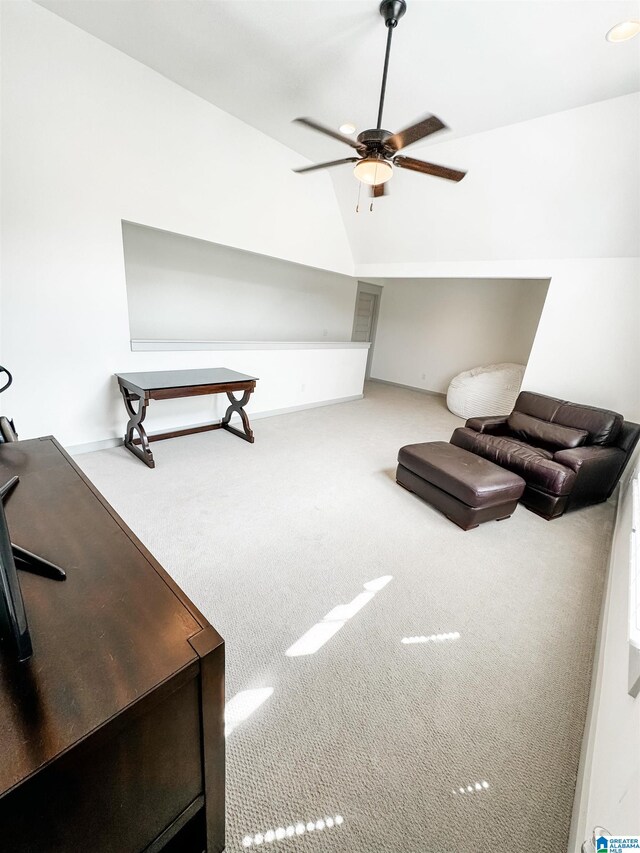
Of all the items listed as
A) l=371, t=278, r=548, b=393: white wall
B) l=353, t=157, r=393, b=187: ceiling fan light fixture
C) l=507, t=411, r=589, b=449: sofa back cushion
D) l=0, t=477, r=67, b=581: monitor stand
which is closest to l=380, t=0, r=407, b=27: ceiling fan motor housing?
l=353, t=157, r=393, b=187: ceiling fan light fixture

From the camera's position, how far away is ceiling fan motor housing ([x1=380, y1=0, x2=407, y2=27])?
187 cm

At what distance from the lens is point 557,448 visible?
3088 mm

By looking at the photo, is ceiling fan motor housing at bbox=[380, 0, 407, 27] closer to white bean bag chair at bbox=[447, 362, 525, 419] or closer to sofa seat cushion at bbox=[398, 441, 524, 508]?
sofa seat cushion at bbox=[398, 441, 524, 508]

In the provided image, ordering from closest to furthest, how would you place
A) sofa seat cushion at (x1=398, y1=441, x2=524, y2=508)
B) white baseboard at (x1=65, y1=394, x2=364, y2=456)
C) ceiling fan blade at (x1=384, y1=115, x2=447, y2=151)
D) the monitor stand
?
the monitor stand
ceiling fan blade at (x1=384, y1=115, x2=447, y2=151)
sofa seat cushion at (x1=398, y1=441, x2=524, y2=508)
white baseboard at (x1=65, y1=394, x2=364, y2=456)

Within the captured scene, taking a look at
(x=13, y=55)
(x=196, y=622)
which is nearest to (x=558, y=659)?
(x=196, y=622)

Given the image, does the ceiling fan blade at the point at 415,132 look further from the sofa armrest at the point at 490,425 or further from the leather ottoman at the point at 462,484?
the sofa armrest at the point at 490,425

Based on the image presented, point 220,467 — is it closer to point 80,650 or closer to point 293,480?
point 293,480

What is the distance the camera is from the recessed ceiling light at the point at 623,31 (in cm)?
184

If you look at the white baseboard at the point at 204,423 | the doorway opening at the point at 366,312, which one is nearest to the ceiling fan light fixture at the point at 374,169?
the white baseboard at the point at 204,423

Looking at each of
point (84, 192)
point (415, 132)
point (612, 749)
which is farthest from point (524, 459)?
point (84, 192)

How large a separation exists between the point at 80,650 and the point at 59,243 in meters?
3.18

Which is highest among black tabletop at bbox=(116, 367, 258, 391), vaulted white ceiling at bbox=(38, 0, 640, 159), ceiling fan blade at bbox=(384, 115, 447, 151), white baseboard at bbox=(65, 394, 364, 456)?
vaulted white ceiling at bbox=(38, 0, 640, 159)

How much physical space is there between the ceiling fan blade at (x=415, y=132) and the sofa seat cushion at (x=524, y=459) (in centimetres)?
235

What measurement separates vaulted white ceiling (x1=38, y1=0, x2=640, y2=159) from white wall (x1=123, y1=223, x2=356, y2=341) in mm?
1380
